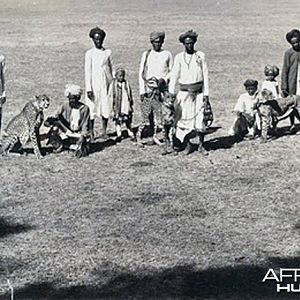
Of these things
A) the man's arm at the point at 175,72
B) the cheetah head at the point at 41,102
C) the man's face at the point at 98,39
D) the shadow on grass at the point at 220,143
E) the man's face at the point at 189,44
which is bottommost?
the shadow on grass at the point at 220,143

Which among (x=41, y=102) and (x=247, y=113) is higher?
(x=41, y=102)

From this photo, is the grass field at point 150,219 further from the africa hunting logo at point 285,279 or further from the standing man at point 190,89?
the standing man at point 190,89

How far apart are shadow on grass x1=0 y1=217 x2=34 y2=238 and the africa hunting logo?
9.52 feet

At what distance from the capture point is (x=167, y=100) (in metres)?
12.0

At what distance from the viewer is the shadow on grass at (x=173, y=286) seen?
738 centimetres

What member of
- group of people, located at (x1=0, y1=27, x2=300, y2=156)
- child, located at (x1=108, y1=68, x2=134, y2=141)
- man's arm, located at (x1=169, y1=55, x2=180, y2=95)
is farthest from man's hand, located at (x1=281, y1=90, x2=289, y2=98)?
child, located at (x1=108, y1=68, x2=134, y2=141)

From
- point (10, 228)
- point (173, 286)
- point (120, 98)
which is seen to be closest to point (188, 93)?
point (120, 98)

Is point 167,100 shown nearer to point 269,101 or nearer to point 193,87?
point 193,87

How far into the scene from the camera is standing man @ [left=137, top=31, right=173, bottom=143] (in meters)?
12.4

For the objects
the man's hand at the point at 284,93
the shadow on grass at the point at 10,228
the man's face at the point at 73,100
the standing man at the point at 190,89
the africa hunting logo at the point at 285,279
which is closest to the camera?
the africa hunting logo at the point at 285,279

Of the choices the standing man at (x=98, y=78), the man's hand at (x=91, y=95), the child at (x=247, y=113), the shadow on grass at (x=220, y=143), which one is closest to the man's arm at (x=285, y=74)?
the child at (x=247, y=113)

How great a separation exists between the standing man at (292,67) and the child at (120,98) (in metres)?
2.55

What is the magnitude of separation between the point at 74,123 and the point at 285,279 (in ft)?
17.7

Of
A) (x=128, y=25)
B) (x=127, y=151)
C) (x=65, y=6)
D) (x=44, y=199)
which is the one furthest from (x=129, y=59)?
(x=65, y=6)
